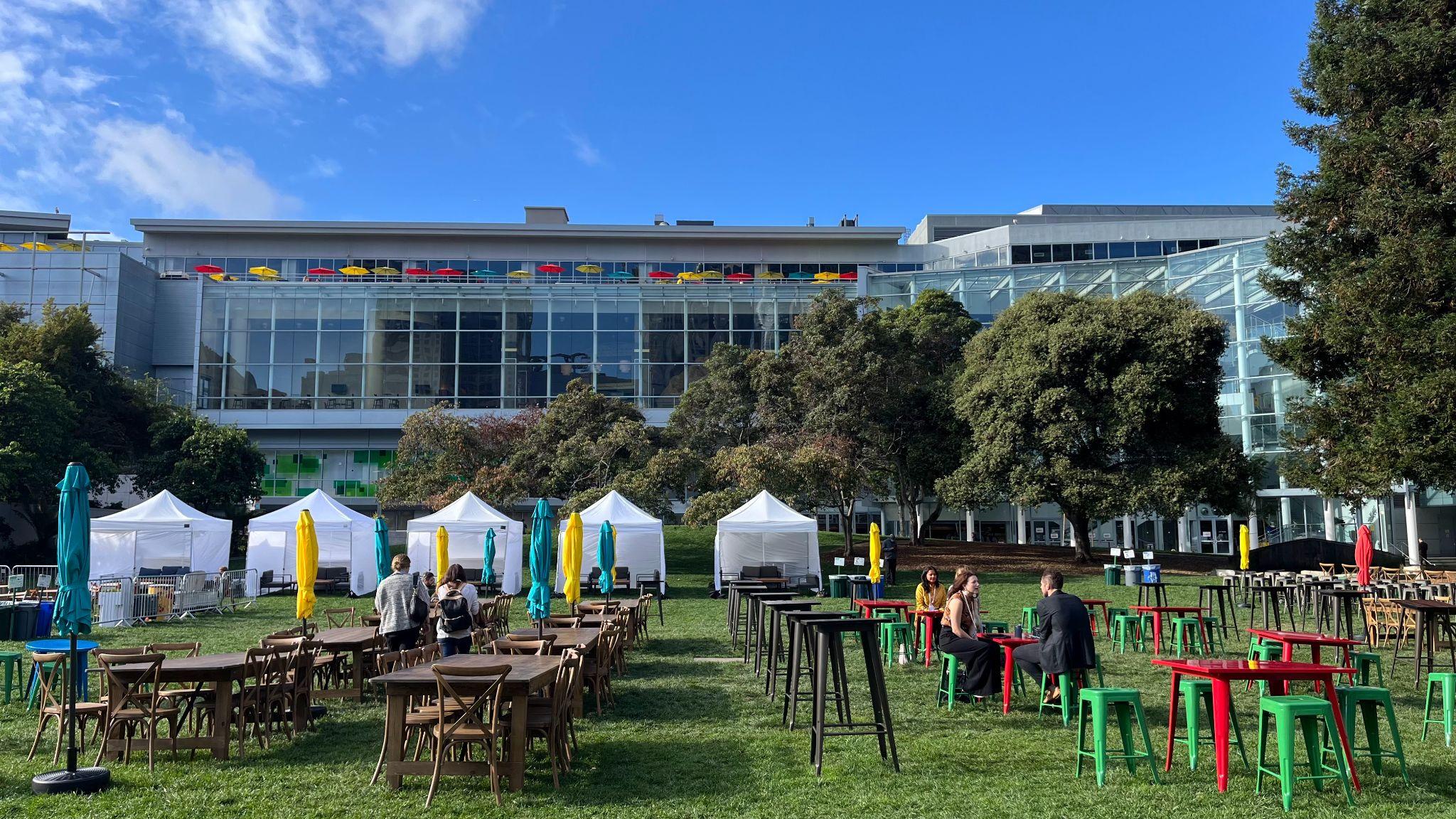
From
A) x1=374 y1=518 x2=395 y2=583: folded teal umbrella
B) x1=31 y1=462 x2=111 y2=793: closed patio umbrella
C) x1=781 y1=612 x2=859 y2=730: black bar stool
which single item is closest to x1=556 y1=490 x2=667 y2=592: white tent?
x1=374 y1=518 x2=395 y2=583: folded teal umbrella

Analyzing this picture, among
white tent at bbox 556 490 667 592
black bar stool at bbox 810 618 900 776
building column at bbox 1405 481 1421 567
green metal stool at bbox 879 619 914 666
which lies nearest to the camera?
black bar stool at bbox 810 618 900 776

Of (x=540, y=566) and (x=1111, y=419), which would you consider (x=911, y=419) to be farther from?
(x=540, y=566)

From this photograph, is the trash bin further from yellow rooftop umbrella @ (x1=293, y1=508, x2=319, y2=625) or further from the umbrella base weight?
the umbrella base weight

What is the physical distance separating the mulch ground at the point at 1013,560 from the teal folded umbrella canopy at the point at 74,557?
931 inches

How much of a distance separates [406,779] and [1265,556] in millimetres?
28851

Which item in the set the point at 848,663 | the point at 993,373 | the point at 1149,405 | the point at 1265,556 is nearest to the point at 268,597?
the point at 848,663

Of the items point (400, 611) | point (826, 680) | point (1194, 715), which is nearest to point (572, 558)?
point (400, 611)

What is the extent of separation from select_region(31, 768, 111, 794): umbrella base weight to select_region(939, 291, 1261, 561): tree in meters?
26.1

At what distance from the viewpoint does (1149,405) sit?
29.0 metres

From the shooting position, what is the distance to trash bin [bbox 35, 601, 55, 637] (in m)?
16.2

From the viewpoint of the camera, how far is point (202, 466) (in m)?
34.8

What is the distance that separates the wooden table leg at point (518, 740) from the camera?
6.83 metres

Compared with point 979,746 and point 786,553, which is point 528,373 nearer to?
point 786,553

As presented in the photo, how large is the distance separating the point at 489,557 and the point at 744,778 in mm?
19605
